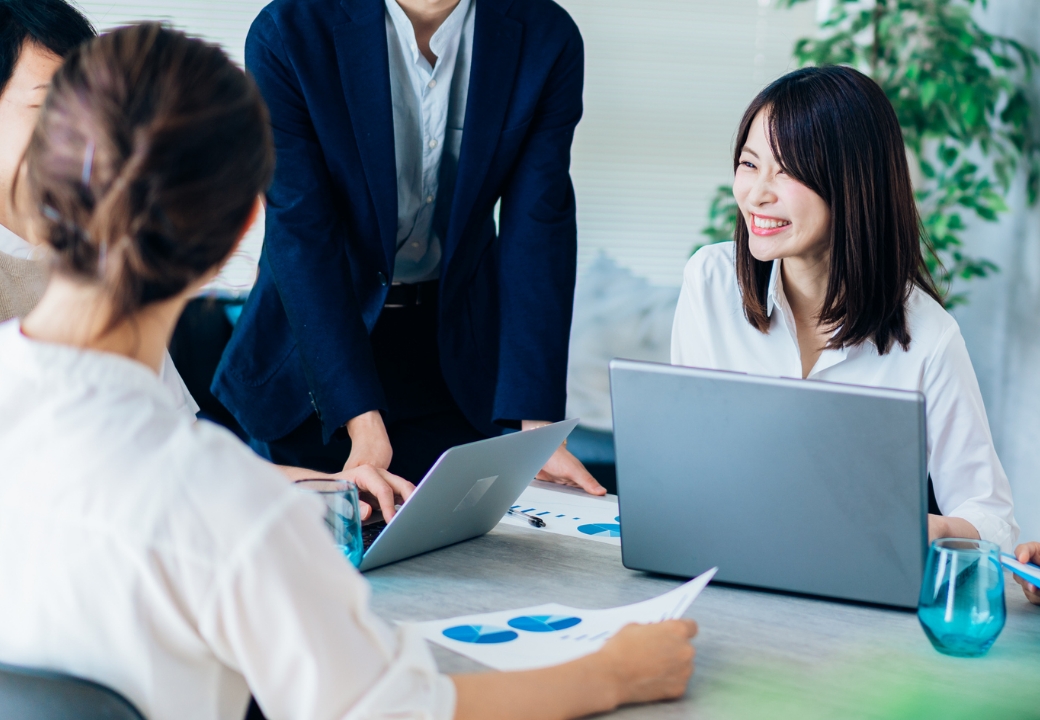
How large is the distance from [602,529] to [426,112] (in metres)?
0.86

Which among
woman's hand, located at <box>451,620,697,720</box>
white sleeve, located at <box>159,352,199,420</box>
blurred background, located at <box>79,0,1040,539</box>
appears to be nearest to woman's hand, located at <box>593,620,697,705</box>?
woman's hand, located at <box>451,620,697,720</box>

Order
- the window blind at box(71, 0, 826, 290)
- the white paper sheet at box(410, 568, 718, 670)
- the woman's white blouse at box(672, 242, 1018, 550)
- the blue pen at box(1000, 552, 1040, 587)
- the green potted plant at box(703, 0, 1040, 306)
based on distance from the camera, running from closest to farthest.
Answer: the white paper sheet at box(410, 568, 718, 670)
the blue pen at box(1000, 552, 1040, 587)
the woman's white blouse at box(672, 242, 1018, 550)
the green potted plant at box(703, 0, 1040, 306)
the window blind at box(71, 0, 826, 290)

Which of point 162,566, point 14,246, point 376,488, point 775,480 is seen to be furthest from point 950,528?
point 14,246

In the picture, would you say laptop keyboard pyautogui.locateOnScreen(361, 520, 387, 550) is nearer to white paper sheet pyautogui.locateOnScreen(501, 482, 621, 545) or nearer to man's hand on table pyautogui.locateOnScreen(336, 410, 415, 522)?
man's hand on table pyautogui.locateOnScreen(336, 410, 415, 522)

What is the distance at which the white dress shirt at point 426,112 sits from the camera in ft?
5.92

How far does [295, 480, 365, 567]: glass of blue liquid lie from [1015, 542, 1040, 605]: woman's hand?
742 millimetres

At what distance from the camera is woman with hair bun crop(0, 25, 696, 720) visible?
0.68 metres

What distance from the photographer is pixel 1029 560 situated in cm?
118

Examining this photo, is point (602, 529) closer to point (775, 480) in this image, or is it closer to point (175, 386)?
point (775, 480)

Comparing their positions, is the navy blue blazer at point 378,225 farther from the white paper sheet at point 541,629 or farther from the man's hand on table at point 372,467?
the white paper sheet at point 541,629

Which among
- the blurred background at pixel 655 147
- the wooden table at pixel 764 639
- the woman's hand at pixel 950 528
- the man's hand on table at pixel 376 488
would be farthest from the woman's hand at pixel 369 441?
the blurred background at pixel 655 147

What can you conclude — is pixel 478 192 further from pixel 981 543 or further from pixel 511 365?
pixel 981 543

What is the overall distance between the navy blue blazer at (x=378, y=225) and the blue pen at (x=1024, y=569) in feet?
2.64

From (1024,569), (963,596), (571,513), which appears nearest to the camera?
(963,596)
